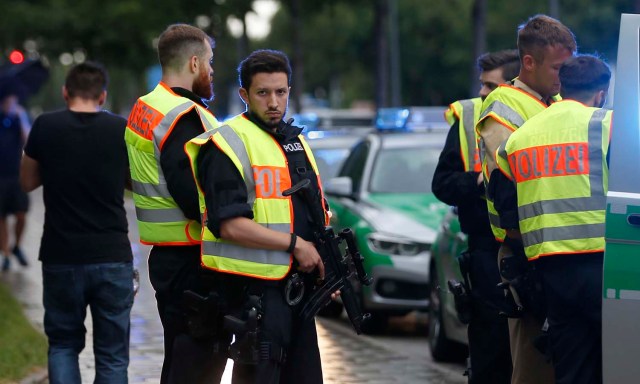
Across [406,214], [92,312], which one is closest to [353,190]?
[406,214]

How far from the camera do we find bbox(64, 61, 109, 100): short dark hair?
7074 mm

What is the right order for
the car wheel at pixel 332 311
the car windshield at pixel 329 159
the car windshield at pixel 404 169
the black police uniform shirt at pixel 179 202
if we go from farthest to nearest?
1. the car windshield at pixel 329 159
2. the car wheel at pixel 332 311
3. the car windshield at pixel 404 169
4. the black police uniform shirt at pixel 179 202

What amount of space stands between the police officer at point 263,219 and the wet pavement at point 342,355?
351 cm

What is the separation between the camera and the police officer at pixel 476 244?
21.6ft

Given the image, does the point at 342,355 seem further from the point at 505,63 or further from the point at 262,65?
the point at 262,65

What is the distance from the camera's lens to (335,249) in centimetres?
531

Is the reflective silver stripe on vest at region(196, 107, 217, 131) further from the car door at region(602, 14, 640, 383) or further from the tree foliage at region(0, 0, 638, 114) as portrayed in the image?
the tree foliage at region(0, 0, 638, 114)

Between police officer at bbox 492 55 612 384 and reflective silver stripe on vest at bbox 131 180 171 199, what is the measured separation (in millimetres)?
1474

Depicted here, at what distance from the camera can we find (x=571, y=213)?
5.38m

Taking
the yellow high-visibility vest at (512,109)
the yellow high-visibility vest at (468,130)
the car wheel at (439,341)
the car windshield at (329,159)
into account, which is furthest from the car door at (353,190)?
the yellow high-visibility vest at (512,109)

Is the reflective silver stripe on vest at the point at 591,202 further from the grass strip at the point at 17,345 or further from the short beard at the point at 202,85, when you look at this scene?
the grass strip at the point at 17,345

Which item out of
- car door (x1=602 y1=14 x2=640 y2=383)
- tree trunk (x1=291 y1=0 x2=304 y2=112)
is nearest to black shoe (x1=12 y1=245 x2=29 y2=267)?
car door (x1=602 y1=14 x2=640 y2=383)

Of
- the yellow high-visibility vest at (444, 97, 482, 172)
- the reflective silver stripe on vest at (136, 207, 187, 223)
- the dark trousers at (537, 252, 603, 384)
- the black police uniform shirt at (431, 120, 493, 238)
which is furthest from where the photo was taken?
the yellow high-visibility vest at (444, 97, 482, 172)

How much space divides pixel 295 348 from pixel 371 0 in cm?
2979
